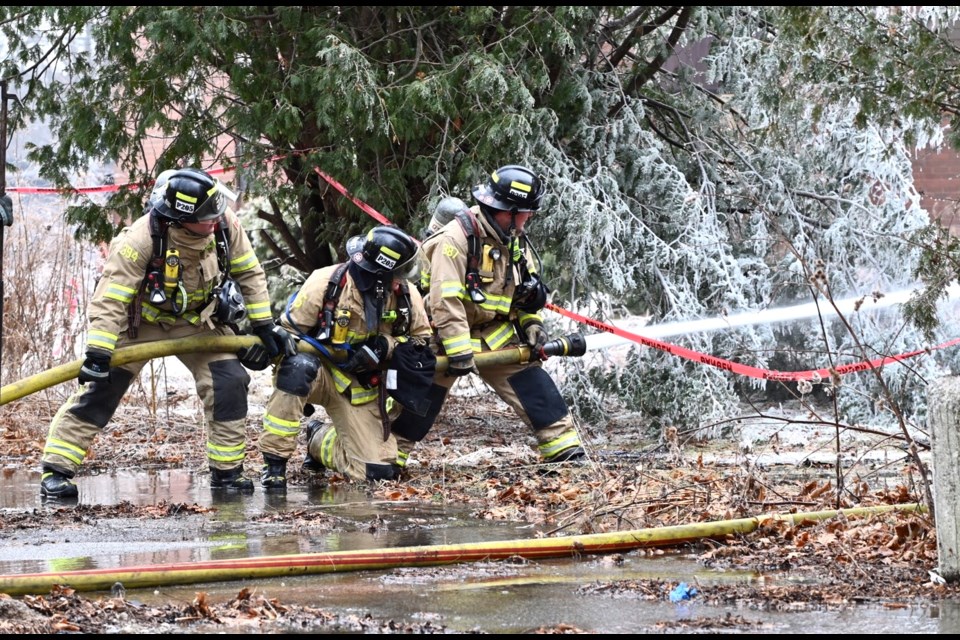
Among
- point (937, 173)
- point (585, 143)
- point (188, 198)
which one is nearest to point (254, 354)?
point (188, 198)

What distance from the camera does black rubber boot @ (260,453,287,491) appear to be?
291 inches

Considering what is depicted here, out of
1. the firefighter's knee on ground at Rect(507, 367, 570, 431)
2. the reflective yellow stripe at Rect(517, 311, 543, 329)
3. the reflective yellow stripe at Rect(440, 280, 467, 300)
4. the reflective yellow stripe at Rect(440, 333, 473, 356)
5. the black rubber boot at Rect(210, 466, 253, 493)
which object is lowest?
the black rubber boot at Rect(210, 466, 253, 493)

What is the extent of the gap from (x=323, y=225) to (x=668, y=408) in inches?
131

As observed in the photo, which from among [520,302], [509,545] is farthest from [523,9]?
[509,545]

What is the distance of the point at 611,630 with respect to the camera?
3.70m

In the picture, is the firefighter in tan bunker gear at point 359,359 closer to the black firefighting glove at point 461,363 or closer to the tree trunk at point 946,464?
the black firefighting glove at point 461,363

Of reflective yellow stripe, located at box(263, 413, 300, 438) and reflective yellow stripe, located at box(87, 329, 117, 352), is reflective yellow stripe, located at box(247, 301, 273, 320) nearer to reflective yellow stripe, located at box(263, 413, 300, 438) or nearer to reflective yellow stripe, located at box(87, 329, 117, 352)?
reflective yellow stripe, located at box(263, 413, 300, 438)

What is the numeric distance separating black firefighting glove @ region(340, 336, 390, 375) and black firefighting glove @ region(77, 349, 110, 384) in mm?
1479

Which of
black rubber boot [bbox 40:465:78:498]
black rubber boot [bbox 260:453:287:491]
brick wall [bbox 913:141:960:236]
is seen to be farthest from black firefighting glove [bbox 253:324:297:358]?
brick wall [bbox 913:141:960:236]

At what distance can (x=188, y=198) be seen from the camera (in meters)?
6.59

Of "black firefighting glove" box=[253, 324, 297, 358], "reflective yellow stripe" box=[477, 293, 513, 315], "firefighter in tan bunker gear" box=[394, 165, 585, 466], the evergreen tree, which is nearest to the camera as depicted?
"black firefighting glove" box=[253, 324, 297, 358]

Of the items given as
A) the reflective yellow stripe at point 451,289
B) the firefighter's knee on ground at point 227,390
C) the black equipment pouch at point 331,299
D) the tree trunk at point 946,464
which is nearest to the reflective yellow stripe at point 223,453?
the firefighter's knee on ground at point 227,390

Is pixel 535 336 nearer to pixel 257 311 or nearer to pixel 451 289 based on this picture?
pixel 451 289

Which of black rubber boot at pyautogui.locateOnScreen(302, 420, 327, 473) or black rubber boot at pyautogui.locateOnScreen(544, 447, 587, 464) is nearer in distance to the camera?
black rubber boot at pyautogui.locateOnScreen(544, 447, 587, 464)
